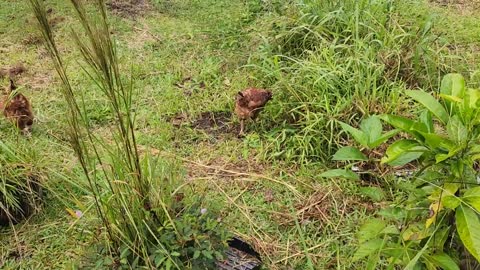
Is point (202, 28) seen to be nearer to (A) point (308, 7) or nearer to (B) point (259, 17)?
(B) point (259, 17)

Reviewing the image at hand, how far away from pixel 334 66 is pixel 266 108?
43cm

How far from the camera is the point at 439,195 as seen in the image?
5.19ft

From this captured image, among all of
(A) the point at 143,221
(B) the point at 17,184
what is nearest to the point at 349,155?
(A) the point at 143,221

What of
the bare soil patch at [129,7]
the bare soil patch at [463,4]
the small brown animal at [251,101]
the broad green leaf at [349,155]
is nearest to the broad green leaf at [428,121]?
the broad green leaf at [349,155]

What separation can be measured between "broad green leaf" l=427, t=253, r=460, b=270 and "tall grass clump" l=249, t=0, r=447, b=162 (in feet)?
3.44

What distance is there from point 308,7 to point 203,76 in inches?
30.6

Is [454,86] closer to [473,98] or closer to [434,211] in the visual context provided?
[473,98]

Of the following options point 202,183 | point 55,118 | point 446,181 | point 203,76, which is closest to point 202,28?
point 203,76

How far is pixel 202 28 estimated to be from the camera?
12.4ft

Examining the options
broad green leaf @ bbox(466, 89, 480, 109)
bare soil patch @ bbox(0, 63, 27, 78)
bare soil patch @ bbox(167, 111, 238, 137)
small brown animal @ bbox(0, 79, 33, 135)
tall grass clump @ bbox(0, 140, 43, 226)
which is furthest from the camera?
bare soil patch @ bbox(0, 63, 27, 78)

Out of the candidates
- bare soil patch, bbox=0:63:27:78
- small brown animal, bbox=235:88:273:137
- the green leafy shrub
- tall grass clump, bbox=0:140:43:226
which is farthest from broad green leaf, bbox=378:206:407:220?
bare soil patch, bbox=0:63:27:78

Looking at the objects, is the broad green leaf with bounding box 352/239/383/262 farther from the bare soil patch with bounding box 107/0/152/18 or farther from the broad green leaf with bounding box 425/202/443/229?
the bare soil patch with bounding box 107/0/152/18

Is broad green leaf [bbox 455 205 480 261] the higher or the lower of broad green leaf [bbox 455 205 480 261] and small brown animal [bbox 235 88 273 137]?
the higher

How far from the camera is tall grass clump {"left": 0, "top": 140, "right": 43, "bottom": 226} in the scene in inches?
85.7
